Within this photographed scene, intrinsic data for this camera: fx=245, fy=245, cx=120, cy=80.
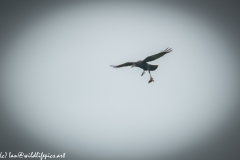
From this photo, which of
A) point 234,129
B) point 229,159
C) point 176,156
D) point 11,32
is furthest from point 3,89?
point 234,129

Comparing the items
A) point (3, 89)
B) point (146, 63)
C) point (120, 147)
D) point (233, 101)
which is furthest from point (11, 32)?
point (146, 63)

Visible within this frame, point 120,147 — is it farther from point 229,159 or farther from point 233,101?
point 233,101

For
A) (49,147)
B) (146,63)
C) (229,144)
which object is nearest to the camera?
(146,63)

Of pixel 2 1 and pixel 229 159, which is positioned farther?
pixel 2 1

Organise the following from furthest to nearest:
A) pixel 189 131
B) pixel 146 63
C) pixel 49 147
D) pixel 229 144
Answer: pixel 189 131
pixel 49 147
pixel 229 144
pixel 146 63

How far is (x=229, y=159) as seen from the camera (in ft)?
54.1

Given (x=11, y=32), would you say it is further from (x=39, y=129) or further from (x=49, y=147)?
(x=49, y=147)

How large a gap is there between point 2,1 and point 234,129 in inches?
1021

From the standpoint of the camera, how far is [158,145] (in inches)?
856

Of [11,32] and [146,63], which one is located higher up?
[11,32]

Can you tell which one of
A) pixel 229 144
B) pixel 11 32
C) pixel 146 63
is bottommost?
pixel 146 63

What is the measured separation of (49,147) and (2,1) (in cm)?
1628

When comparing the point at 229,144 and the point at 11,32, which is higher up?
the point at 11,32

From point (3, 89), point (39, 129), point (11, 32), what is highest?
point (11, 32)
